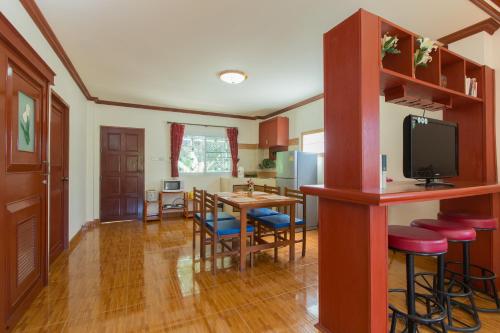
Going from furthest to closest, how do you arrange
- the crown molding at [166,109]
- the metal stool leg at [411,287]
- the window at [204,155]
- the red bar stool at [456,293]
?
the window at [204,155] < the crown molding at [166,109] < the red bar stool at [456,293] < the metal stool leg at [411,287]

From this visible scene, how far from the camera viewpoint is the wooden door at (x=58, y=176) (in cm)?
284

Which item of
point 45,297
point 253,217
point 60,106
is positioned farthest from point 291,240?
point 60,106

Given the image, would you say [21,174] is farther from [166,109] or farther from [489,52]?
[489,52]

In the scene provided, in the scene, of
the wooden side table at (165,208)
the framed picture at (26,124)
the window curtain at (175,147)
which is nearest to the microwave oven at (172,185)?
the wooden side table at (165,208)

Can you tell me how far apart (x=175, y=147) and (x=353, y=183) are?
4.75 meters

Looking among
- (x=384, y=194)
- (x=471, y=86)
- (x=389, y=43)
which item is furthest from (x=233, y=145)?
(x=384, y=194)

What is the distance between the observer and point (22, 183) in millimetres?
1879

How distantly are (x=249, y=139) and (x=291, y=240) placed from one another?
3.89 meters

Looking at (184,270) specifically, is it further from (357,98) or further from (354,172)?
(357,98)

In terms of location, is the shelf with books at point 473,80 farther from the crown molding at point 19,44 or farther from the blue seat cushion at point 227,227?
the crown molding at point 19,44

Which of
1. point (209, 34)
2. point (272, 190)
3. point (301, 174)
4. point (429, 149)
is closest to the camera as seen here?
point (429, 149)

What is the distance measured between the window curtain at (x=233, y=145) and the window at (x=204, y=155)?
107 millimetres

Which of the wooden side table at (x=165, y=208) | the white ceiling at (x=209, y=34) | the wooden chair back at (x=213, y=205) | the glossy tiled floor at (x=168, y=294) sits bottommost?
the glossy tiled floor at (x=168, y=294)

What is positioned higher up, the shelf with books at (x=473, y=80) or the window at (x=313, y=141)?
the shelf with books at (x=473, y=80)
